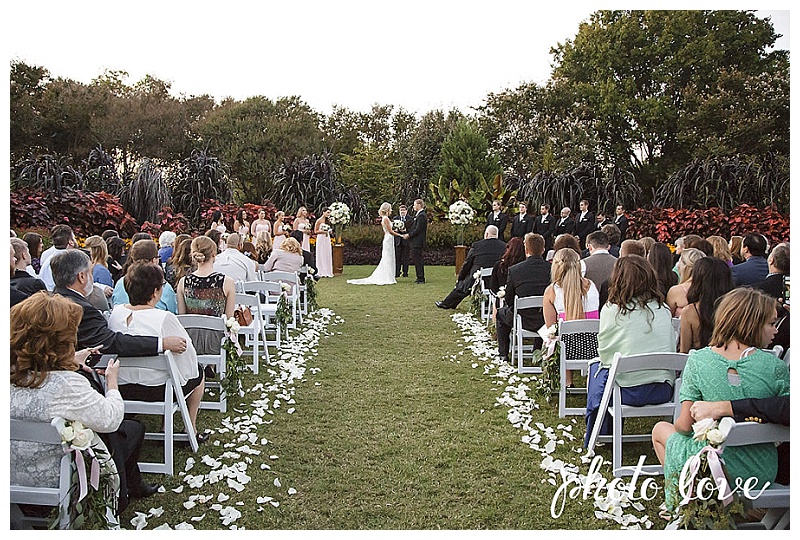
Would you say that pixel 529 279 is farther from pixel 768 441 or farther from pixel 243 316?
pixel 768 441

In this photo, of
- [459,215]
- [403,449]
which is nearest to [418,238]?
[459,215]

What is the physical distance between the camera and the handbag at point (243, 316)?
6586mm

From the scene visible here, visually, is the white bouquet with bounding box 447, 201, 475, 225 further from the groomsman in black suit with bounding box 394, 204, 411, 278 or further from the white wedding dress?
Answer: the white wedding dress

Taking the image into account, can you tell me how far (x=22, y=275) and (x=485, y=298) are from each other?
554cm

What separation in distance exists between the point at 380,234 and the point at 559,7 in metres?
14.4

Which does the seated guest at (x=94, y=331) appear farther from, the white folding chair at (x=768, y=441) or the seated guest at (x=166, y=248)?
the seated guest at (x=166, y=248)

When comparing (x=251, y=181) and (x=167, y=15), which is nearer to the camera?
(x=167, y=15)

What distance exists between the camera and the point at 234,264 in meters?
7.59

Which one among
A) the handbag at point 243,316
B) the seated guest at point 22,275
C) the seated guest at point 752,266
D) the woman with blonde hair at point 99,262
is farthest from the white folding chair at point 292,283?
the seated guest at point 752,266

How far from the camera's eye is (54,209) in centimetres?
1493

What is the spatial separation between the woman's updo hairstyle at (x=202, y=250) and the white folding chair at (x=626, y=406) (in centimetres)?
316

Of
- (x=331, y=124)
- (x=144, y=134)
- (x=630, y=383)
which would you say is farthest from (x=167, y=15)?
(x=331, y=124)

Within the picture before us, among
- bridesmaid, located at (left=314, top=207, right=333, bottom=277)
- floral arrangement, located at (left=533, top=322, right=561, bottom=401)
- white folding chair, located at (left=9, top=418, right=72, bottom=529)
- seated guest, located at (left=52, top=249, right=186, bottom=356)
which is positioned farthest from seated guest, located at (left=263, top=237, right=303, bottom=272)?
white folding chair, located at (left=9, top=418, right=72, bottom=529)
